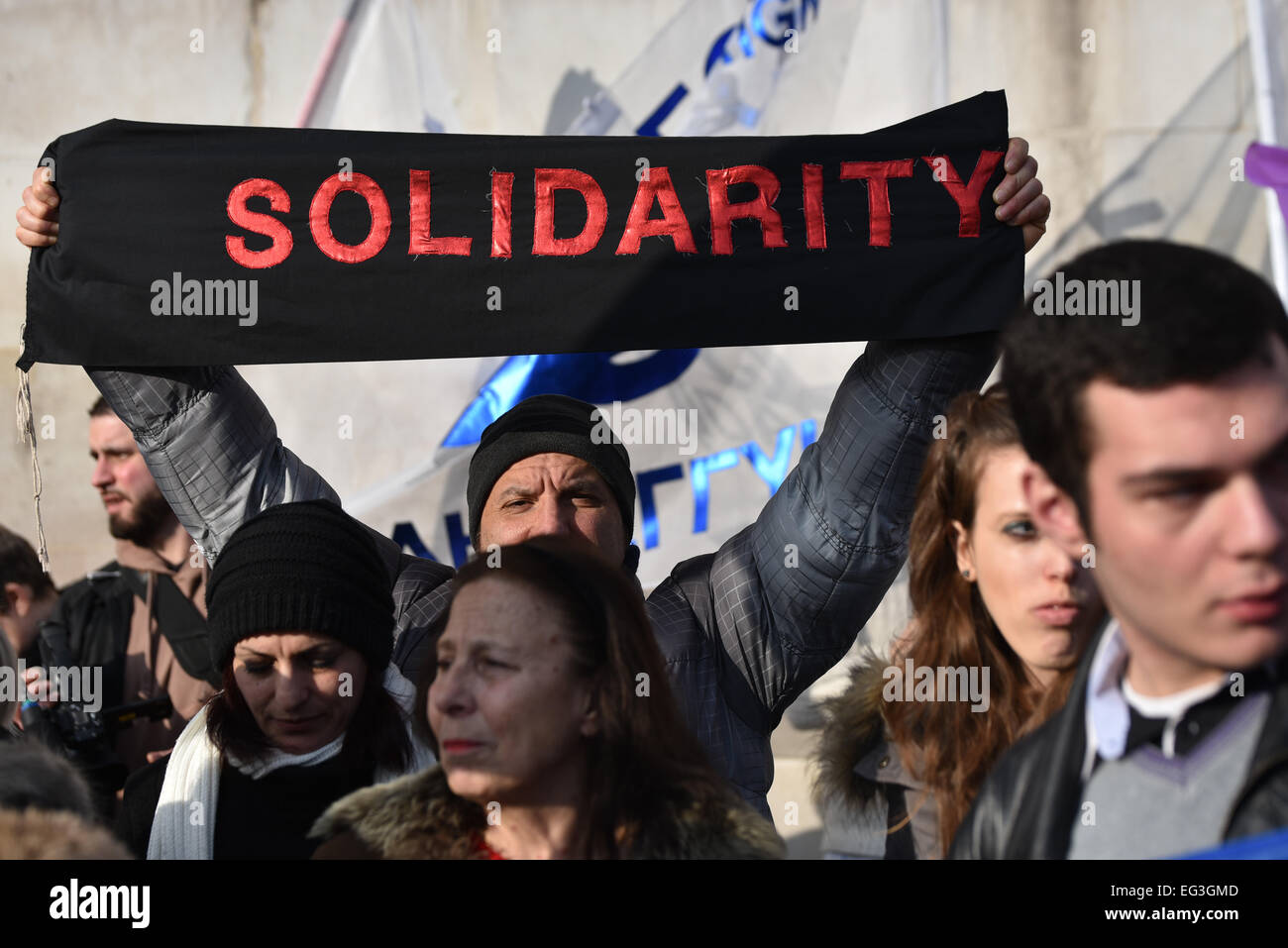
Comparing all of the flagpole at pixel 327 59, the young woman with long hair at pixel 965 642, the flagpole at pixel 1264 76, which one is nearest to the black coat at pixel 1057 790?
the young woman with long hair at pixel 965 642

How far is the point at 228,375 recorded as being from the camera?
9.41ft

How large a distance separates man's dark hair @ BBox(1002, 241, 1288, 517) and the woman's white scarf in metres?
1.23

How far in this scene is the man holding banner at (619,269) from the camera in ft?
8.70

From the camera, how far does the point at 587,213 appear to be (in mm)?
2713

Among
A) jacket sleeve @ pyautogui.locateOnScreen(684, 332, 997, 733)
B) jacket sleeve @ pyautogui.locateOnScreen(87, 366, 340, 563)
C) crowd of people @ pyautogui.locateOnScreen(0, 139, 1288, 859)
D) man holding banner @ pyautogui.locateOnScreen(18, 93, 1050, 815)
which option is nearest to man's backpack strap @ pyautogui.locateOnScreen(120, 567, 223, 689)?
crowd of people @ pyautogui.locateOnScreen(0, 139, 1288, 859)

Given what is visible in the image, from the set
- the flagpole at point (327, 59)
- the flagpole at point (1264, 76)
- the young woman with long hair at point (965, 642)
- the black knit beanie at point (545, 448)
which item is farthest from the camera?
the flagpole at point (327, 59)

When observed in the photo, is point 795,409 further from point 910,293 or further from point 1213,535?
point 1213,535

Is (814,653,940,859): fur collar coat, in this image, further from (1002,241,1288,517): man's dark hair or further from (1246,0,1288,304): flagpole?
(1246,0,1288,304): flagpole

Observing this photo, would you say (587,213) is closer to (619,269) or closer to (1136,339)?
(619,269)

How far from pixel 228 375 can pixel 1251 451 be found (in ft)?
6.77

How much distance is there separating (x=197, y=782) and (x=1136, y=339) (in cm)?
181
